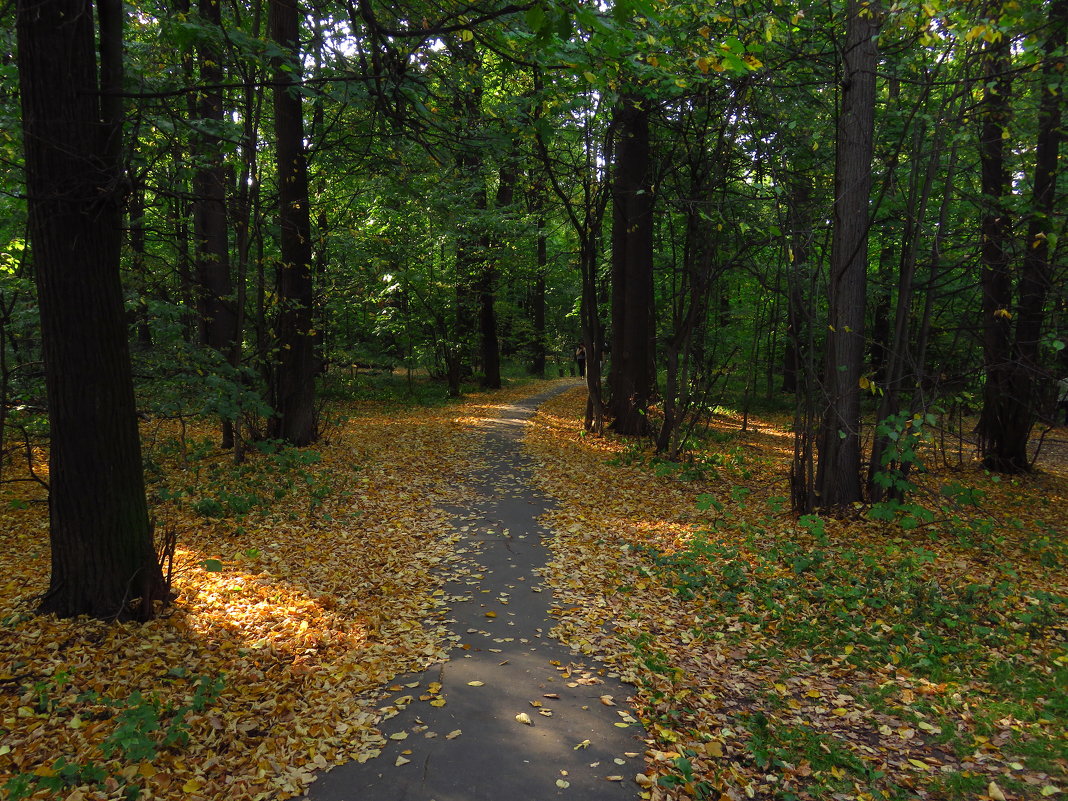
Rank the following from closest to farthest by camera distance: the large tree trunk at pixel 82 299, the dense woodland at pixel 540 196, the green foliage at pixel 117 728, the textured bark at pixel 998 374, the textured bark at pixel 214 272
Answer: the green foliage at pixel 117 728, the large tree trunk at pixel 82 299, the dense woodland at pixel 540 196, the textured bark at pixel 214 272, the textured bark at pixel 998 374

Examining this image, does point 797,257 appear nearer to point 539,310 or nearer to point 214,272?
point 214,272

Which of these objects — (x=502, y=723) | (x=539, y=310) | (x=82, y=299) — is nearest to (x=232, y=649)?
(x=502, y=723)

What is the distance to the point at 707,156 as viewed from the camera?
34.5 ft

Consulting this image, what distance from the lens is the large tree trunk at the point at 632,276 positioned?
41.0 feet

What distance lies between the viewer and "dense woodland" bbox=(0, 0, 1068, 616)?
4.32 meters

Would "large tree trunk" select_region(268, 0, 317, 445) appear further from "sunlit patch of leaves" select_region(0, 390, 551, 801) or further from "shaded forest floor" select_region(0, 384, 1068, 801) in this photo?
"sunlit patch of leaves" select_region(0, 390, 551, 801)

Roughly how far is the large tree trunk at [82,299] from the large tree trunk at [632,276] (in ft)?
30.8

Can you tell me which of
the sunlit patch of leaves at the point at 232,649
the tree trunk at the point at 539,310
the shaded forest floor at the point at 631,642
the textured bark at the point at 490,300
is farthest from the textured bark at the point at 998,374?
the tree trunk at the point at 539,310

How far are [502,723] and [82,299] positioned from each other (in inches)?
157

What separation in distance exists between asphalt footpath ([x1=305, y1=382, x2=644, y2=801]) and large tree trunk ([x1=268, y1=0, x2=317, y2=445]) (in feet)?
20.6

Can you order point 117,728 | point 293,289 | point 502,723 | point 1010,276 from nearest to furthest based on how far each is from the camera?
1. point 117,728
2. point 502,723
3. point 1010,276
4. point 293,289

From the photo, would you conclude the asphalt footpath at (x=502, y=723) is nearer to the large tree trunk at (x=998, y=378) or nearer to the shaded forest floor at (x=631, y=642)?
the shaded forest floor at (x=631, y=642)

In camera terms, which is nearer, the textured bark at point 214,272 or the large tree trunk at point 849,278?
the large tree trunk at point 849,278

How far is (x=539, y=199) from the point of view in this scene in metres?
16.4
